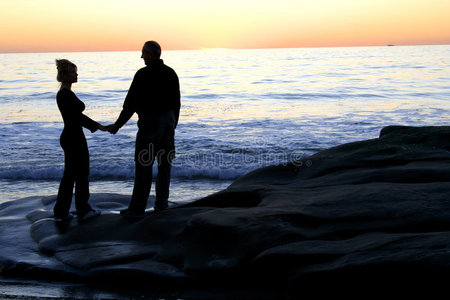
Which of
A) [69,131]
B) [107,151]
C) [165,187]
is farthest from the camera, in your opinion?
[107,151]

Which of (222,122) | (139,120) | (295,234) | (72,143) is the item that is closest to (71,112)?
(72,143)

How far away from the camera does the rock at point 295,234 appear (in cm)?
379

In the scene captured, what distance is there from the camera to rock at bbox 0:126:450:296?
3795mm

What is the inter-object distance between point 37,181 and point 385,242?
29.1 feet

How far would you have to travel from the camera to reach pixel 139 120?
575cm

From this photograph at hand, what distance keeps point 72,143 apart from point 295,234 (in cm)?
268

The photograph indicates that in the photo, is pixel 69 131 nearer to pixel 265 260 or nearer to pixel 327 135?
pixel 265 260

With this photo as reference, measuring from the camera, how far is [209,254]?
452cm

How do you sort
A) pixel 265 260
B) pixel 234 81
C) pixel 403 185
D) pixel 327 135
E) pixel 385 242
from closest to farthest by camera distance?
pixel 385 242 → pixel 265 260 → pixel 403 185 → pixel 327 135 → pixel 234 81

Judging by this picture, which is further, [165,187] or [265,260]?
[165,187]

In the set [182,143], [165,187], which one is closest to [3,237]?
[165,187]

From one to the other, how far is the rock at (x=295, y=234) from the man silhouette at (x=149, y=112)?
47cm

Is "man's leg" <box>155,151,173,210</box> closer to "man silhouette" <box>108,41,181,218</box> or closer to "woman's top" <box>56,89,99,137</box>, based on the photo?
Answer: "man silhouette" <box>108,41,181,218</box>

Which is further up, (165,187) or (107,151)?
(165,187)
